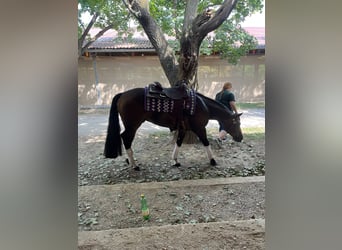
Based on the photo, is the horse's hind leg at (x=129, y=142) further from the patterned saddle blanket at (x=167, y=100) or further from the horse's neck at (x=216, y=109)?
the horse's neck at (x=216, y=109)

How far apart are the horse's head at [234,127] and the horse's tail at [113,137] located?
696 millimetres

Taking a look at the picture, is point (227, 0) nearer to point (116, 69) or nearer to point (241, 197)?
point (116, 69)

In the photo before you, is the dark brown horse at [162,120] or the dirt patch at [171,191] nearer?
the dirt patch at [171,191]

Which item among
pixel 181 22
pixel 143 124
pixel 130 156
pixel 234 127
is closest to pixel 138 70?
pixel 143 124

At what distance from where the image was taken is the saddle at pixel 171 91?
1715mm

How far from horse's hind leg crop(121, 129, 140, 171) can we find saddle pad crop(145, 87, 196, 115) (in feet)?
0.61

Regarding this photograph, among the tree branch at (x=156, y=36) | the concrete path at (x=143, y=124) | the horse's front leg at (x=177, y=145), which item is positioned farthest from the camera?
the horse's front leg at (x=177, y=145)

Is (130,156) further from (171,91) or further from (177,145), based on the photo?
(171,91)

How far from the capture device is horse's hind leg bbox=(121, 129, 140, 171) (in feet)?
5.72

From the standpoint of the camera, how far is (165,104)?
176 centimetres

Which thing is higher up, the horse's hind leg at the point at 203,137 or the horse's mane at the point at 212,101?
Result: the horse's mane at the point at 212,101

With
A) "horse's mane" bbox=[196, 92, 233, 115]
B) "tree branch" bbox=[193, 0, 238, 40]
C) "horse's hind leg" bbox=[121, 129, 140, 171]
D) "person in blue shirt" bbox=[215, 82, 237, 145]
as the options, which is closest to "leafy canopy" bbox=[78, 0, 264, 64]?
"tree branch" bbox=[193, 0, 238, 40]

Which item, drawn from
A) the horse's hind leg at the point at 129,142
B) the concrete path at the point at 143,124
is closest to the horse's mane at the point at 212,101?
the concrete path at the point at 143,124
